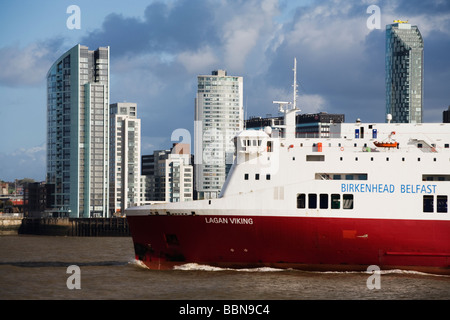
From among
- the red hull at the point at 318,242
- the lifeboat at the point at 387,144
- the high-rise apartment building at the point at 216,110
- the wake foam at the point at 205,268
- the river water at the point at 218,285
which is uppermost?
the high-rise apartment building at the point at 216,110

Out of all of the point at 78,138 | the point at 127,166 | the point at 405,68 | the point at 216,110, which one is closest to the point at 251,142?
the point at 78,138

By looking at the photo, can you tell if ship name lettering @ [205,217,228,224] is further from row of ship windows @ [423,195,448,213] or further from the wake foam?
row of ship windows @ [423,195,448,213]

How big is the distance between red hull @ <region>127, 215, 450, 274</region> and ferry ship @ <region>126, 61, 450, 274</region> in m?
0.04

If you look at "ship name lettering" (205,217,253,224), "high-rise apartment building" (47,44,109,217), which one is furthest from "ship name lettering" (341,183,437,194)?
→ "high-rise apartment building" (47,44,109,217)

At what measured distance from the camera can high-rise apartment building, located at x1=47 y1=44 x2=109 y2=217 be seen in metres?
128

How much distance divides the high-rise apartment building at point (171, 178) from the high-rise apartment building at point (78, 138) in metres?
16.9

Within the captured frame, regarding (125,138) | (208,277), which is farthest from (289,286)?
(125,138)

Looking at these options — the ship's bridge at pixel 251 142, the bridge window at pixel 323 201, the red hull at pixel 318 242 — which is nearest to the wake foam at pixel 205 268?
the red hull at pixel 318 242

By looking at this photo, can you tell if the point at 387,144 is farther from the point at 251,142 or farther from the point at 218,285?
the point at 218,285

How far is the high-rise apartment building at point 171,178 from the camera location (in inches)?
5625

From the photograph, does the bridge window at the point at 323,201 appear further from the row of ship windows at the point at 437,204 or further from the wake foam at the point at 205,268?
the row of ship windows at the point at 437,204

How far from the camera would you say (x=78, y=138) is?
12838 centimetres
